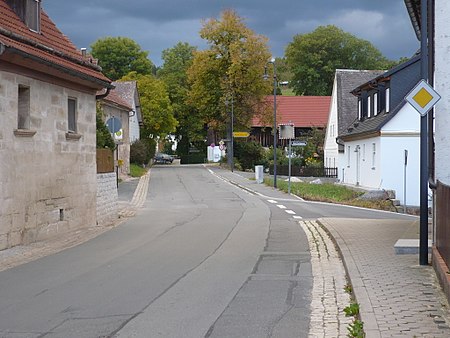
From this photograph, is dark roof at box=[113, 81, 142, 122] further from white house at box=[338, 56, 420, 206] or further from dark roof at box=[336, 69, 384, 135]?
white house at box=[338, 56, 420, 206]

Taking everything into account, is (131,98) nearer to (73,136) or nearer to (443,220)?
(73,136)

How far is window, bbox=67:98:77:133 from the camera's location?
56.9 ft

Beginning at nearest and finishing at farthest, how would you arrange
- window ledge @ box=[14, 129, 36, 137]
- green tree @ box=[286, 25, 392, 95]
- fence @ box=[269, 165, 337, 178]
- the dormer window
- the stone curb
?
1. the stone curb
2. window ledge @ box=[14, 129, 36, 137]
3. the dormer window
4. fence @ box=[269, 165, 337, 178]
5. green tree @ box=[286, 25, 392, 95]

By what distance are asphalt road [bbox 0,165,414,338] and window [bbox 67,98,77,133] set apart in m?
3.04

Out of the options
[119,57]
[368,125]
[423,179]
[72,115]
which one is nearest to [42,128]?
[72,115]

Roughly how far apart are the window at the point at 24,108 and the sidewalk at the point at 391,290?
7.41 m

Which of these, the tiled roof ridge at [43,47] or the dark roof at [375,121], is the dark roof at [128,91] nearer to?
the dark roof at [375,121]

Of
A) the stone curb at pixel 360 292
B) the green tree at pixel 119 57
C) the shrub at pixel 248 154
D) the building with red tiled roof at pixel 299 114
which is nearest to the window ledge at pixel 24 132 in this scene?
the stone curb at pixel 360 292

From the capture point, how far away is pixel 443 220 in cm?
919

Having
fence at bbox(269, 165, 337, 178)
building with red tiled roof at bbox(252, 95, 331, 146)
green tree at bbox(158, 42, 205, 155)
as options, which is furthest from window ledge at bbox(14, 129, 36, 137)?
building with red tiled roof at bbox(252, 95, 331, 146)

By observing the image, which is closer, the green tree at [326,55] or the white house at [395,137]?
the white house at [395,137]

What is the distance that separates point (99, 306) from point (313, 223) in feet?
40.8

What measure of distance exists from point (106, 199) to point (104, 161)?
128 cm

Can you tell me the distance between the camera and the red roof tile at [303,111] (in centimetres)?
8219
